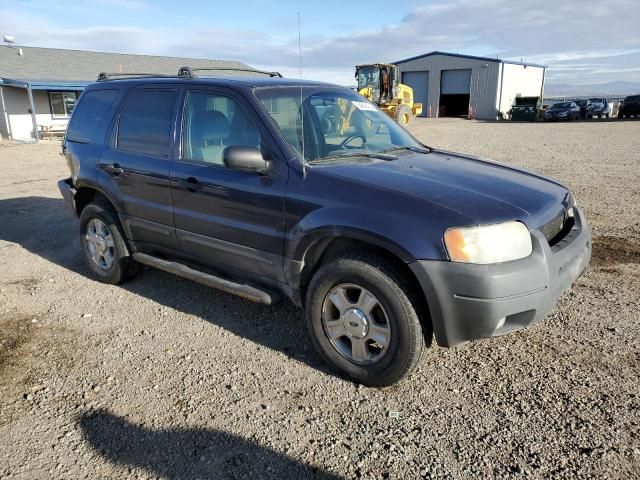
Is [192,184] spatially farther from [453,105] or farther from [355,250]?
[453,105]

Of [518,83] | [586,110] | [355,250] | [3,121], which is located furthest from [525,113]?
[355,250]

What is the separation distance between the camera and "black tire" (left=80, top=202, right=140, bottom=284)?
4.75 m

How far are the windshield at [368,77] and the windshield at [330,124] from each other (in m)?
25.7

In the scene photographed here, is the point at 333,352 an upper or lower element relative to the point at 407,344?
lower

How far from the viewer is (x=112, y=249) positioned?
4.89 metres

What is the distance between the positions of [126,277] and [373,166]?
9.53 ft

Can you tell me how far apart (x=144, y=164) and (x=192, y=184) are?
676 mm

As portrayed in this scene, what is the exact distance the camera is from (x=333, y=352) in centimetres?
331

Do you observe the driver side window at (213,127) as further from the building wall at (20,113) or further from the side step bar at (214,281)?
the building wall at (20,113)

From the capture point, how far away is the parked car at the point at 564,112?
35906 millimetres

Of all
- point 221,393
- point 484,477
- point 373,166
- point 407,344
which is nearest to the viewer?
point 484,477

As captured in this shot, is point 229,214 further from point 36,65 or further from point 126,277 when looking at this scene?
point 36,65

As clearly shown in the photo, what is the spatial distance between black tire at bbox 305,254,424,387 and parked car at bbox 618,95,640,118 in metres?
39.9

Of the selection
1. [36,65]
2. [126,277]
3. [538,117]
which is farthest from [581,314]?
[538,117]
